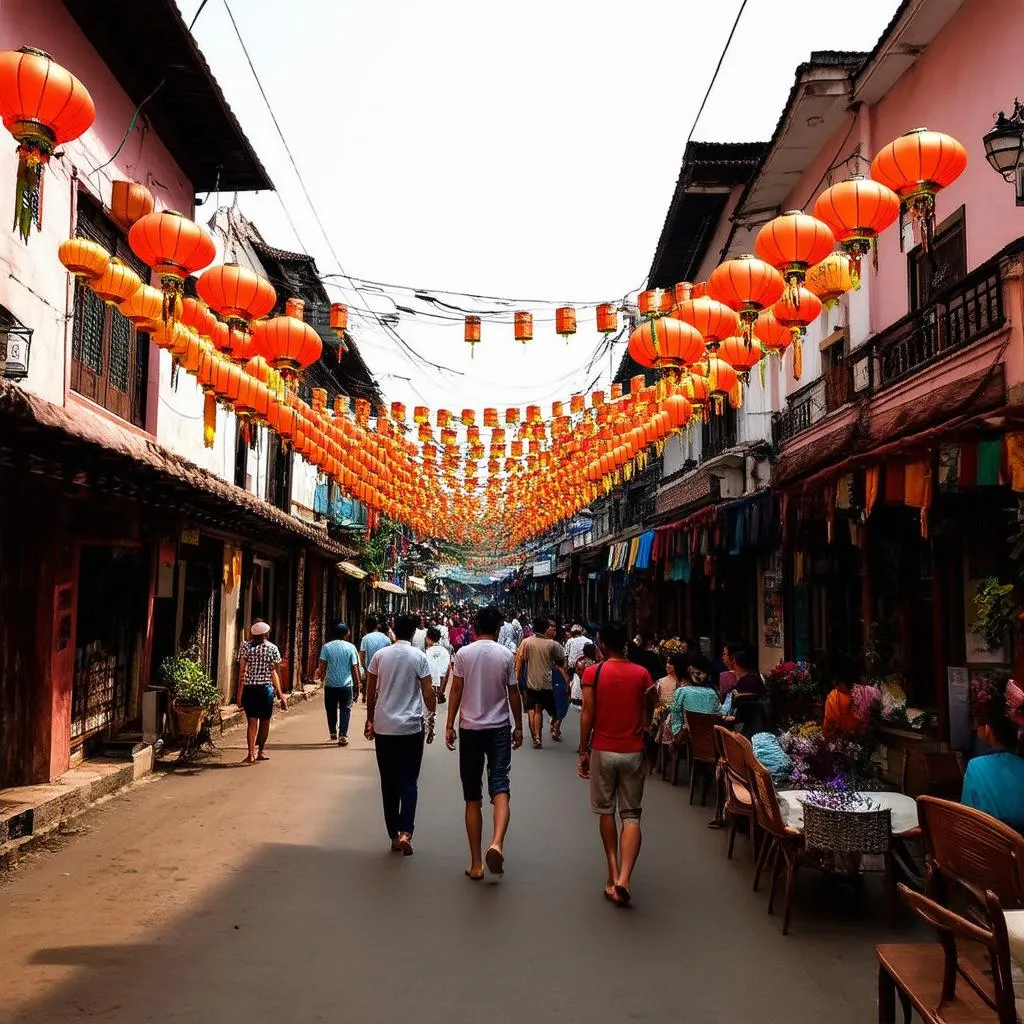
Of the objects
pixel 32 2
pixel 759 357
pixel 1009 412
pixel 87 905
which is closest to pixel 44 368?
pixel 32 2

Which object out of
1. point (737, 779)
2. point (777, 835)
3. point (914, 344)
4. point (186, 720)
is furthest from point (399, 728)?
point (914, 344)

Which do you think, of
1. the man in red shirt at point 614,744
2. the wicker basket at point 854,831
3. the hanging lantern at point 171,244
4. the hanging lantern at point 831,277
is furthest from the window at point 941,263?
the hanging lantern at point 171,244

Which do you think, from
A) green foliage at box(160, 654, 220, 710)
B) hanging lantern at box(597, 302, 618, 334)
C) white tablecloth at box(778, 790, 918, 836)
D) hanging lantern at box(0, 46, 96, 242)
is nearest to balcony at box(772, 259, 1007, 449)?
hanging lantern at box(597, 302, 618, 334)

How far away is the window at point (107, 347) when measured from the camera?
1126cm

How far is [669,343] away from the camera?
990 centimetres

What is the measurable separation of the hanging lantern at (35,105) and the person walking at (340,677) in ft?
29.0

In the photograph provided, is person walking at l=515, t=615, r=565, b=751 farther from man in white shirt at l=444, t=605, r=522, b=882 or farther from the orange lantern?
the orange lantern

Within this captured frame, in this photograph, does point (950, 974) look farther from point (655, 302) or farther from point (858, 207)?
point (655, 302)

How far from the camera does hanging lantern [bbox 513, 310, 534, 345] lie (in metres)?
14.7

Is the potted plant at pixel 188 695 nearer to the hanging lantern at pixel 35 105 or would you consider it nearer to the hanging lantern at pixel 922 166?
the hanging lantern at pixel 35 105

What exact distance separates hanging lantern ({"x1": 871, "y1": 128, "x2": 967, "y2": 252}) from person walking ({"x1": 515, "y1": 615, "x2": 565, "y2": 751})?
8.58 meters

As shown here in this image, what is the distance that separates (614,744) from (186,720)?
25.0 feet

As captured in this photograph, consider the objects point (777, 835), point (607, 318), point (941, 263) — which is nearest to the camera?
point (777, 835)

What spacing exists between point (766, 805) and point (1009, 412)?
3.62m
